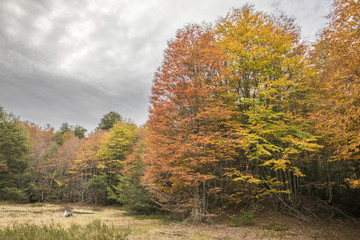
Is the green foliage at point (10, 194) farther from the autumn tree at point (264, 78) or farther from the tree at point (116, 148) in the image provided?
the autumn tree at point (264, 78)

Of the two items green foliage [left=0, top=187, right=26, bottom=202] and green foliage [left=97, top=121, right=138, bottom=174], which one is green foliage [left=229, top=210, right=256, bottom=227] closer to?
green foliage [left=97, top=121, right=138, bottom=174]

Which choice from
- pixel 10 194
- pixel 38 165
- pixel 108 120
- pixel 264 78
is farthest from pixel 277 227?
pixel 108 120

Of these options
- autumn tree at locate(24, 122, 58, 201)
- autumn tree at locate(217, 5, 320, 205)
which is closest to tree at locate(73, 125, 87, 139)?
autumn tree at locate(24, 122, 58, 201)

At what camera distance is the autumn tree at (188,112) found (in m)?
13.2

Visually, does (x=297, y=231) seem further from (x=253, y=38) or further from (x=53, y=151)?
(x=53, y=151)

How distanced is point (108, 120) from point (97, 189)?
2549 cm

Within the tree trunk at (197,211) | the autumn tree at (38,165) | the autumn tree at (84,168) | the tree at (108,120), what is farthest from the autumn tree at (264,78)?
the tree at (108,120)

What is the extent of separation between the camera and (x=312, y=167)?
54.0 feet

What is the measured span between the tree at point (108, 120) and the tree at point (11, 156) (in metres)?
21.8

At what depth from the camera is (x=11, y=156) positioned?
2998cm

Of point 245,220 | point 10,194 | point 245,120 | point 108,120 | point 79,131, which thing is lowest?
point 10,194

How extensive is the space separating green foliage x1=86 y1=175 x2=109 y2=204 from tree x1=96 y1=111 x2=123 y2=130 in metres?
22.0

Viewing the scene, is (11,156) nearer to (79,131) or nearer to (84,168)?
(84,168)

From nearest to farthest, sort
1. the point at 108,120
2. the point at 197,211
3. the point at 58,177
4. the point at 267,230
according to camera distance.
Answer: the point at 267,230 → the point at 197,211 → the point at 58,177 → the point at 108,120
